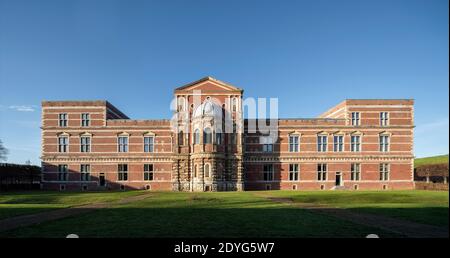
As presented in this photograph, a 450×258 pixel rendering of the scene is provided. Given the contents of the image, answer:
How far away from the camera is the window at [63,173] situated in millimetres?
40375

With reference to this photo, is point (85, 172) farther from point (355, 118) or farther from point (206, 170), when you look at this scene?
point (355, 118)

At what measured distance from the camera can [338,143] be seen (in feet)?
135

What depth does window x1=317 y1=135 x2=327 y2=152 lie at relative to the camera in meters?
41.1

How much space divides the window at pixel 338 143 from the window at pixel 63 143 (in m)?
37.1

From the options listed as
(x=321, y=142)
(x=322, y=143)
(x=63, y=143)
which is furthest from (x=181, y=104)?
(x=322, y=143)

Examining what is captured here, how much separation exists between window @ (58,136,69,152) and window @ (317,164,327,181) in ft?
114

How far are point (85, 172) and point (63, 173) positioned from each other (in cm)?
298

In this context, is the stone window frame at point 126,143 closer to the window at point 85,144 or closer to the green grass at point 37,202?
the window at point 85,144

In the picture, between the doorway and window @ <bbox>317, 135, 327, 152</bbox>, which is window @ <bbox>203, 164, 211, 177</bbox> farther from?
the doorway

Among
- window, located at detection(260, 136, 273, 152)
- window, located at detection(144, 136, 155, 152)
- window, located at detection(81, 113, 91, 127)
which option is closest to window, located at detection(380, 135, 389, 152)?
window, located at detection(260, 136, 273, 152)

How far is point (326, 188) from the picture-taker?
40375 millimetres
